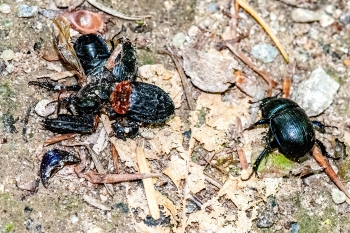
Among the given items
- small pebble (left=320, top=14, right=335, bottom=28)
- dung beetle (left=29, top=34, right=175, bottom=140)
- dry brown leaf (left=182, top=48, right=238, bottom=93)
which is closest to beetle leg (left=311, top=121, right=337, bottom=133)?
dry brown leaf (left=182, top=48, right=238, bottom=93)

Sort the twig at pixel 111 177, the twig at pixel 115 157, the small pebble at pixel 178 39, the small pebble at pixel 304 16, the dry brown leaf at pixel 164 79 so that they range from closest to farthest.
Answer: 1. the twig at pixel 111 177
2. the twig at pixel 115 157
3. the dry brown leaf at pixel 164 79
4. the small pebble at pixel 178 39
5. the small pebble at pixel 304 16

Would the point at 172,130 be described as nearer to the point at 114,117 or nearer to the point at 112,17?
the point at 114,117

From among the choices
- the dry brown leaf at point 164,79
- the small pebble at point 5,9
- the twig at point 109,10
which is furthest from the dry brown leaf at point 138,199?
the small pebble at point 5,9

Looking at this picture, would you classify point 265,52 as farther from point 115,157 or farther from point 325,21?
point 115,157

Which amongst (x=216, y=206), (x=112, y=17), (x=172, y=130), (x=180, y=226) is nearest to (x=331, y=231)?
(x=216, y=206)

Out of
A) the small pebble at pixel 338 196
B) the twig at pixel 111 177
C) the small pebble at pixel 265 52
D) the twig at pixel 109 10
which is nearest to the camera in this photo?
the twig at pixel 111 177

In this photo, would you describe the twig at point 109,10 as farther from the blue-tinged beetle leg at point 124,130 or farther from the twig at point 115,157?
the twig at point 115,157

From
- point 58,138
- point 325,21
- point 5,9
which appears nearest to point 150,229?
point 58,138
